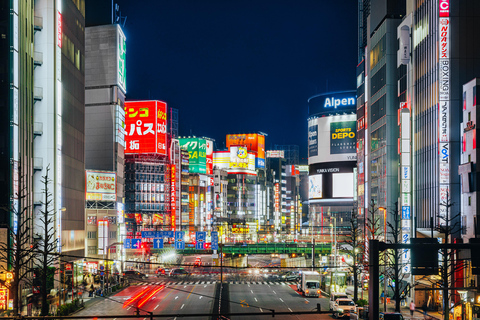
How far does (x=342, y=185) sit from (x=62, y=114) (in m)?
92.5

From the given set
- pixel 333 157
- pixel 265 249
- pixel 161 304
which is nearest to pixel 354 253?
pixel 161 304

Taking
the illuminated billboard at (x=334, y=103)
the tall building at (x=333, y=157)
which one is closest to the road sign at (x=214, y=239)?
the tall building at (x=333, y=157)

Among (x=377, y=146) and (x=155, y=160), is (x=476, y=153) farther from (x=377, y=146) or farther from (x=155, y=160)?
(x=155, y=160)

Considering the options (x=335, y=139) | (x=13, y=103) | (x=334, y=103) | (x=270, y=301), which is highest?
(x=334, y=103)

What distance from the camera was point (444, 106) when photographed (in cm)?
5812

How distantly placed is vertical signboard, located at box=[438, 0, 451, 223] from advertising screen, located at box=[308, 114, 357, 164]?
9807cm

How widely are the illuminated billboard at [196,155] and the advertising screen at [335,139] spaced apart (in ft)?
133

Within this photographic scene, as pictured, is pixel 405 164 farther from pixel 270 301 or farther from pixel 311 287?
pixel 270 301

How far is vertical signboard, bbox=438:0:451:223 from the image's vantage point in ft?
190

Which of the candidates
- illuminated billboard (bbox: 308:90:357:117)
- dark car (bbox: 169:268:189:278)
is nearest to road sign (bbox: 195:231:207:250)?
dark car (bbox: 169:268:189:278)

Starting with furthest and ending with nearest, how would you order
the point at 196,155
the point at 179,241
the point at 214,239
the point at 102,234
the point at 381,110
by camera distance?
the point at 196,155 < the point at 102,234 < the point at 214,239 < the point at 179,241 < the point at 381,110

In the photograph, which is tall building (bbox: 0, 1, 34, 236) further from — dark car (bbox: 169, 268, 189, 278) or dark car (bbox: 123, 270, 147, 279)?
dark car (bbox: 169, 268, 189, 278)

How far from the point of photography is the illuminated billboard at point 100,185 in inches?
3880

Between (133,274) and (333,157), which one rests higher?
(333,157)
